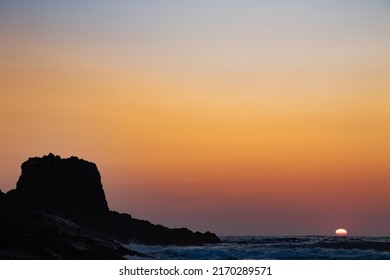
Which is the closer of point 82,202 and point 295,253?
point 295,253

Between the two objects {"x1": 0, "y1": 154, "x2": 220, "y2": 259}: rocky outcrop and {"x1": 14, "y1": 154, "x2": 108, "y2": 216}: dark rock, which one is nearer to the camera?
{"x1": 0, "y1": 154, "x2": 220, "y2": 259}: rocky outcrop

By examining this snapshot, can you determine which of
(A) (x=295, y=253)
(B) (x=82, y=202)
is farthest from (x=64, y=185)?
(A) (x=295, y=253)

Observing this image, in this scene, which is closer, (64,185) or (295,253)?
(295,253)

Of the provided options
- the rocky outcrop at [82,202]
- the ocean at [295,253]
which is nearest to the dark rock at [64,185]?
the rocky outcrop at [82,202]

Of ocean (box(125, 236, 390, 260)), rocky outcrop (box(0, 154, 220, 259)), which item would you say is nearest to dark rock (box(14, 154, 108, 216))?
rocky outcrop (box(0, 154, 220, 259))

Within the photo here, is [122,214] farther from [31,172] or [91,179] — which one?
[31,172]

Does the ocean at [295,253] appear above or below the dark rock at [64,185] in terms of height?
below

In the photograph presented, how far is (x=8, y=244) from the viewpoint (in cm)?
1642

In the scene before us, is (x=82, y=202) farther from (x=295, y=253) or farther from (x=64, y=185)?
(x=295, y=253)

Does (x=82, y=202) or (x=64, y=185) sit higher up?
(x=64, y=185)

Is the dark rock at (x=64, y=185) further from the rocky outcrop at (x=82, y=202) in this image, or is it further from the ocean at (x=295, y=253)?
the ocean at (x=295, y=253)

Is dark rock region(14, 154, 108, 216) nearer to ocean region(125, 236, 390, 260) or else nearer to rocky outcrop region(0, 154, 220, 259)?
rocky outcrop region(0, 154, 220, 259)
